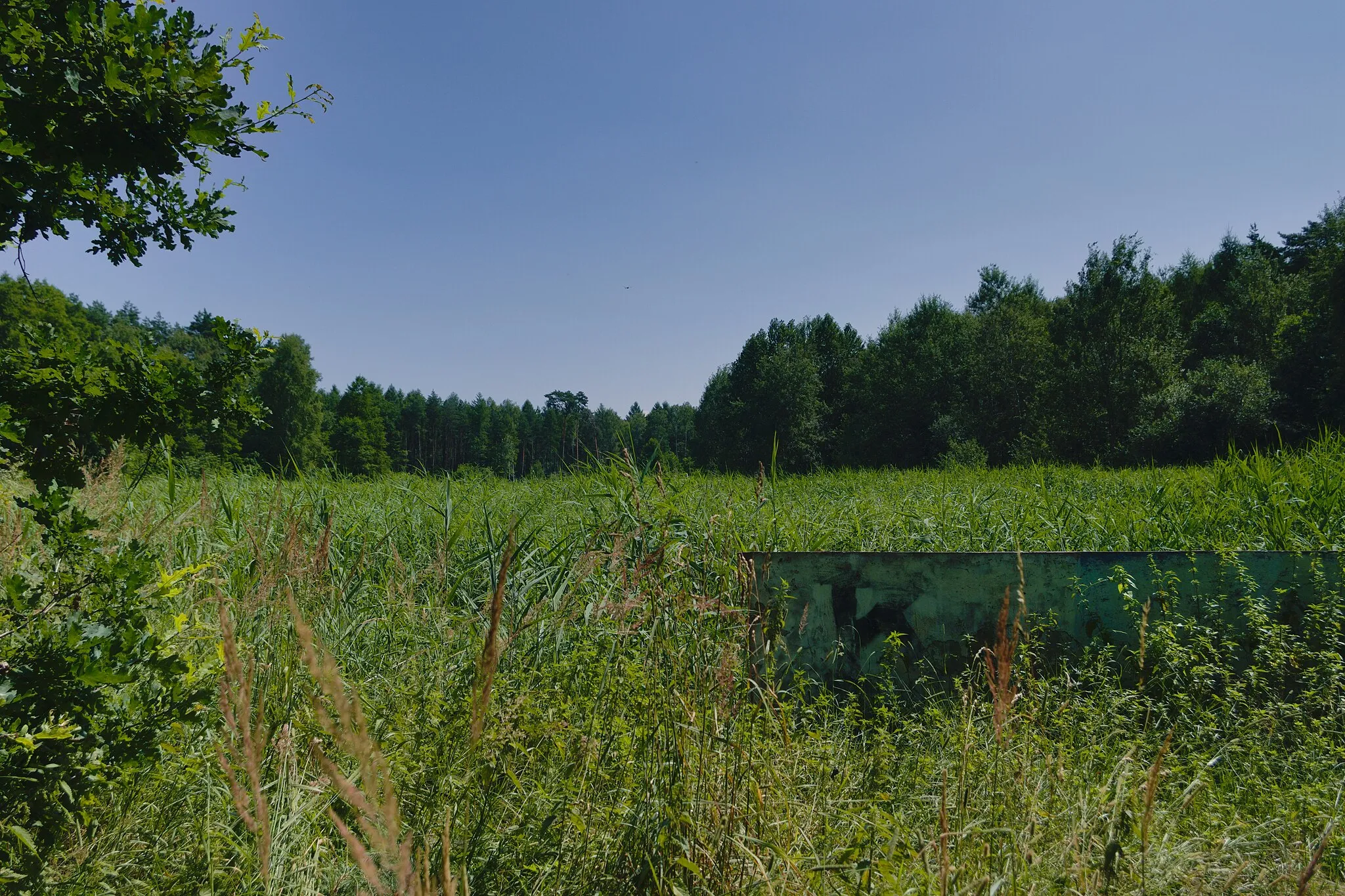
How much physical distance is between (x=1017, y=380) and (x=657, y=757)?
35948 mm

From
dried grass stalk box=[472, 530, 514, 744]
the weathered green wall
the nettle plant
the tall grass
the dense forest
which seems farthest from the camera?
the dense forest

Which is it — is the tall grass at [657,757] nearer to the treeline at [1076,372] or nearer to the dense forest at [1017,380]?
the dense forest at [1017,380]

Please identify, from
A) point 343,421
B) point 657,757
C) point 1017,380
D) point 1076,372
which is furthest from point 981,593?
point 343,421

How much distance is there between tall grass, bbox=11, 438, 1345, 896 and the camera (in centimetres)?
143

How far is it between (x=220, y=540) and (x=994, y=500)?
6625 millimetres

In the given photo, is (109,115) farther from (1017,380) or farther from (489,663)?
(1017,380)

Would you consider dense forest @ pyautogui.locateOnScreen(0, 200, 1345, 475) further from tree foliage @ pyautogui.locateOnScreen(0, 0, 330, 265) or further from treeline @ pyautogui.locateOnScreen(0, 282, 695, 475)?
tree foliage @ pyautogui.locateOnScreen(0, 0, 330, 265)

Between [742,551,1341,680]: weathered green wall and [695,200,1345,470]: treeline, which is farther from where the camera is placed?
[695,200,1345,470]: treeline

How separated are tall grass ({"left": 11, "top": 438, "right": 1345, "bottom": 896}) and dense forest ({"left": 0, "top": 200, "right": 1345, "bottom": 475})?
2287 mm

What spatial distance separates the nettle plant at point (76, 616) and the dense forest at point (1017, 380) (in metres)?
3.12

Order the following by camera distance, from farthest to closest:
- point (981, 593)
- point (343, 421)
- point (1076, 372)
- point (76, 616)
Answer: point (343, 421) → point (1076, 372) → point (981, 593) → point (76, 616)

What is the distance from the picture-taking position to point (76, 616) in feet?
5.80

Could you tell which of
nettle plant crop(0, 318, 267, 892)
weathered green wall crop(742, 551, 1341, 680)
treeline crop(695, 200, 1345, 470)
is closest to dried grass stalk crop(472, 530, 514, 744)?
nettle plant crop(0, 318, 267, 892)

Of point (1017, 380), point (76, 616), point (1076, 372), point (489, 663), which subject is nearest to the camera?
point (489, 663)
